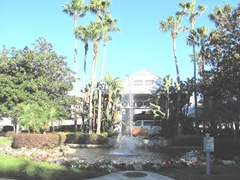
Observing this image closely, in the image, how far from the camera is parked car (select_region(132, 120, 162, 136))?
30859 millimetres

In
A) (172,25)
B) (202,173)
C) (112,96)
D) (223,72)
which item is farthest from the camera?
(172,25)

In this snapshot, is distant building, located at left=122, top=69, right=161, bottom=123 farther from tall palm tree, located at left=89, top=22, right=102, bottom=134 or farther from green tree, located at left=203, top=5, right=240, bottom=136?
green tree, located at left=203, top=5, right=240, bottom=136

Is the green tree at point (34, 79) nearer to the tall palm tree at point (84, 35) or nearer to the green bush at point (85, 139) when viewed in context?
the tall palm tree at point (84, 35)

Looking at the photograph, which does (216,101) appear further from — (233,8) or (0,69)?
(0,69)

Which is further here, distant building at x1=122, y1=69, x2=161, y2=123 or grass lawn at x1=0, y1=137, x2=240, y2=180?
distant building at x1=122, y1=69, x2=161, y2=123

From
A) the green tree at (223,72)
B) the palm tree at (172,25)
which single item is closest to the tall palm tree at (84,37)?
the palm tree at (172,25)

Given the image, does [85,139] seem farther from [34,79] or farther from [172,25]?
[172,25]

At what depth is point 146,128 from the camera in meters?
31.6

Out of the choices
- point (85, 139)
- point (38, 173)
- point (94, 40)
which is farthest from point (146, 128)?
point (38, 173)

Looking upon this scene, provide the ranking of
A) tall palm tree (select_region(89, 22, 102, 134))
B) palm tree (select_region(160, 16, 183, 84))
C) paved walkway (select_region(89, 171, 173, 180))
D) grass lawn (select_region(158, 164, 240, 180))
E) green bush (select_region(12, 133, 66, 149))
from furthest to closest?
palm tree (select_region(160, 16, 183, 84)) < tall palm tree (select_region(89, 22, 102, 134)) < green bush (select_region(12, 133, 66, 149)) < grass lawn (select_region(158, 164, 240, 180)) < paved walkway (select_region(89, 171, 173, 180))

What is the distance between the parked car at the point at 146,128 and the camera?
1215 inches

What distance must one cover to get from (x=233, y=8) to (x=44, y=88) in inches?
747

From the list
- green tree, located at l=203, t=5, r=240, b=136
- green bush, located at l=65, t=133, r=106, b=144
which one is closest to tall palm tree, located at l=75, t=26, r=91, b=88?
green bush, located at l=65, t=133, r=106, b=144

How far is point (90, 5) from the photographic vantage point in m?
36.2
